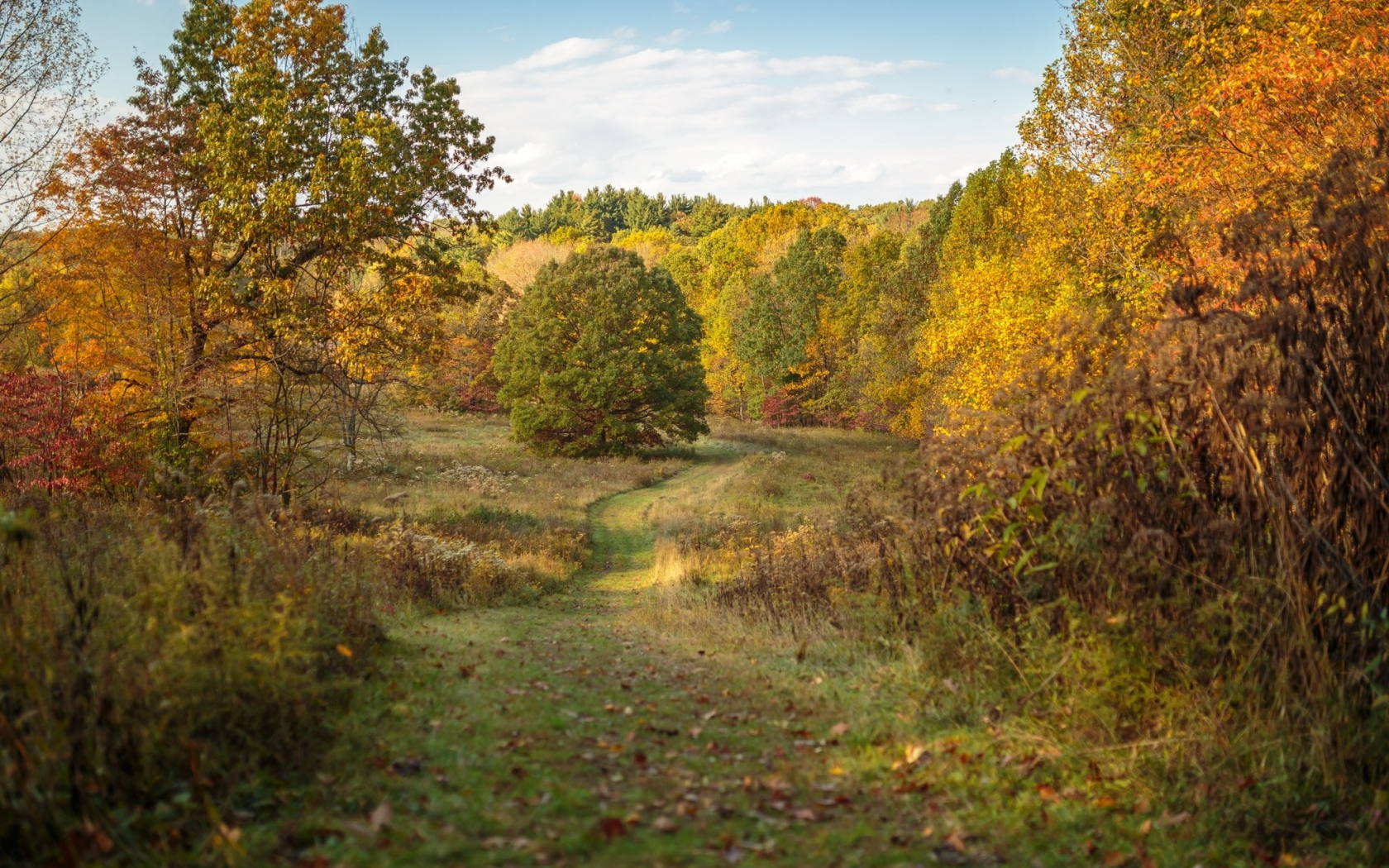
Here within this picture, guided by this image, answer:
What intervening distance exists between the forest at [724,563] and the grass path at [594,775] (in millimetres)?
35

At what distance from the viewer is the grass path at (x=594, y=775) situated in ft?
13.1

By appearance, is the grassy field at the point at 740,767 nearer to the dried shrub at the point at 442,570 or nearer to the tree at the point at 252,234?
the dried shrub at the point at 442,570

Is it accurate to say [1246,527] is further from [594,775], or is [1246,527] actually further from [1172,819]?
[594,775]

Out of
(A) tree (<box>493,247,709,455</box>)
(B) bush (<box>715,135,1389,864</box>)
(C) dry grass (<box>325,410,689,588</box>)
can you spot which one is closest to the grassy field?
(B) bush (<box>715,135,1389,864</box>)

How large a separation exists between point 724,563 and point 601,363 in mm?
20727

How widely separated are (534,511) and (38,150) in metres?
12.9

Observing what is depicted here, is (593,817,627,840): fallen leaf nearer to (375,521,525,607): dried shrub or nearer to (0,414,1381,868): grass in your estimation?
(0,414,1381,868): grass

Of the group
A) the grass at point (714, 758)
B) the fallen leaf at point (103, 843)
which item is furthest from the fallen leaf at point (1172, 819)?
the fallen leaf at point (103, 843)

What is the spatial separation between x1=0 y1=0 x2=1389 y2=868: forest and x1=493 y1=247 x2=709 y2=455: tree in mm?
16523

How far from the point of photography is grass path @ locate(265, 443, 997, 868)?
4000mm

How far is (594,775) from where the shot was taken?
5039mm

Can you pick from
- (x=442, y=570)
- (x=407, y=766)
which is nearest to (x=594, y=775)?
(x=407, y=766)

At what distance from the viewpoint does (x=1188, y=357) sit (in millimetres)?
5852

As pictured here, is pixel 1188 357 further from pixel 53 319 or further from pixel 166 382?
pixel 53 319
